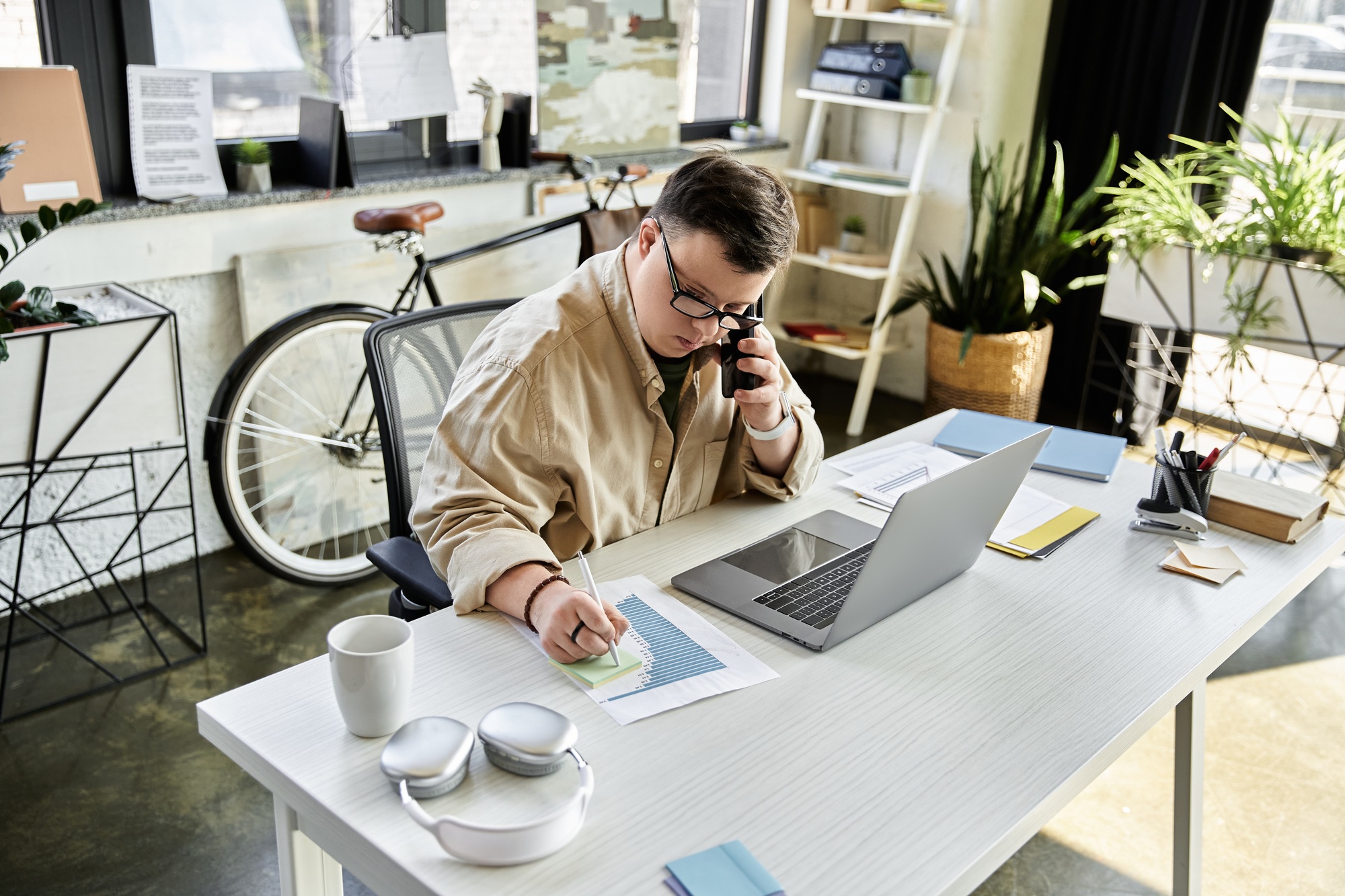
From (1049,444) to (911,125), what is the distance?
251 centimetres

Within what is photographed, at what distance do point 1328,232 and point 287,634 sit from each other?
2.75 m

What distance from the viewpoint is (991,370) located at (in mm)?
3633

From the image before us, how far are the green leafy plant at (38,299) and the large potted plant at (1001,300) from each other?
2.54 meters

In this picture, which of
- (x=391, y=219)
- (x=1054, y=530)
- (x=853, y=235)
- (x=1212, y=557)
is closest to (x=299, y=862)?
(x=1054, y=530)

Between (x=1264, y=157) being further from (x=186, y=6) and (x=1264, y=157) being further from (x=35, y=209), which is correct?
(x=35, y=209)

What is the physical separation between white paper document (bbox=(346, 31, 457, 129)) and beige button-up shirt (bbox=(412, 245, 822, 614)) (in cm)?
167

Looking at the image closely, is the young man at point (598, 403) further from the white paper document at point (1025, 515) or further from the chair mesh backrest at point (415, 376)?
the white paper document at point (1025, 515)

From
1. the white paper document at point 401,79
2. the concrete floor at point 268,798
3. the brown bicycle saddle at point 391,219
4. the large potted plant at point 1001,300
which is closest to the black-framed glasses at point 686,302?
the concrete floor at point 268,798

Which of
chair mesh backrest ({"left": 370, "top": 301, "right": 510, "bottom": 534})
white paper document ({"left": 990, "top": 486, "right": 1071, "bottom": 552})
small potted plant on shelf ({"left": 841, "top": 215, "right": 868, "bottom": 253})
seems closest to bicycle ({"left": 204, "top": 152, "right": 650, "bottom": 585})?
chair mesh backrest ({"left": 370, "top": 301, "right": 510, "bottom": 534})

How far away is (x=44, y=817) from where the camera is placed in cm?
191

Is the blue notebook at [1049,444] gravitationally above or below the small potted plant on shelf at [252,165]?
below

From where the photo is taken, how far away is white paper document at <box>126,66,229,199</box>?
2482mm

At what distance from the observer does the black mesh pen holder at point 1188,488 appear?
158 cm

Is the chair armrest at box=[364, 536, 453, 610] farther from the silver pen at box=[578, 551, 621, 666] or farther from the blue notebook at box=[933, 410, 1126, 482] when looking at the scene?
the blue notebook at box=[933, 410, 1126, 482]
